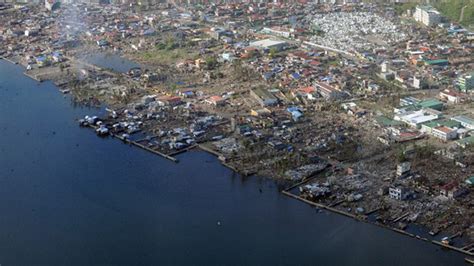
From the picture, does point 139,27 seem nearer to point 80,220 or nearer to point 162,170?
point 162,170

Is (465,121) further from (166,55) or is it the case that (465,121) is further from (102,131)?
(166,55)

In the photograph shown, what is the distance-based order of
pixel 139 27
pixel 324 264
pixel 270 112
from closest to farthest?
1. pixel 324 264
2. pixel 270 112
3. pixel 139 27

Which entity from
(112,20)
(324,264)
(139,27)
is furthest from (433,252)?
(112,20)

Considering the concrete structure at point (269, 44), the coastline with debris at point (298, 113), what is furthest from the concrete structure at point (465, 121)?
the concrete structure at point (269, 44)

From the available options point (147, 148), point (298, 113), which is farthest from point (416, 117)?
point (147, 148)

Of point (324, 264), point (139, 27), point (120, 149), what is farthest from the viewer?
point (139, 27)

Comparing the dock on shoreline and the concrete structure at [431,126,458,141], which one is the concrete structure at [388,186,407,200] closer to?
the dock on shoreline
